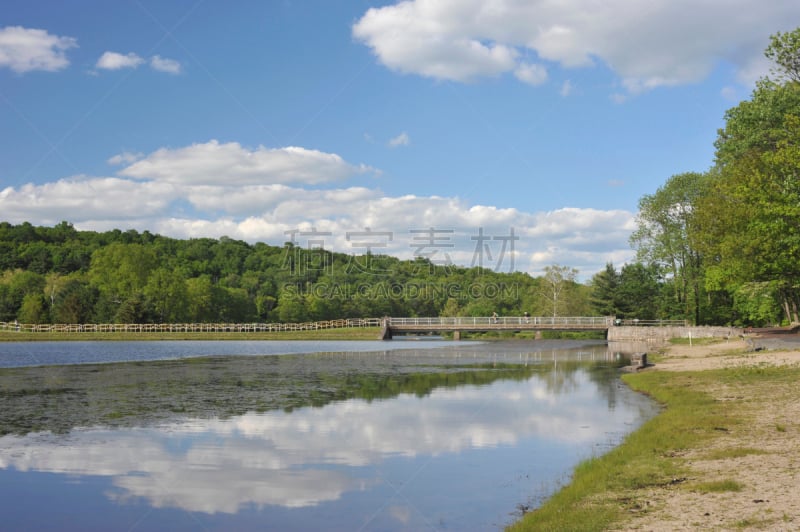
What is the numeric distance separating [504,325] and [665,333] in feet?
72.0

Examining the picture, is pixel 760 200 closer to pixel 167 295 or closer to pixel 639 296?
pixel 639 296

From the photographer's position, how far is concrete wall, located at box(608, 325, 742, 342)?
62.5m

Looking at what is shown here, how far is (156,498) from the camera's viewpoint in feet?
37.2

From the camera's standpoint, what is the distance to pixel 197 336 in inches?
3602

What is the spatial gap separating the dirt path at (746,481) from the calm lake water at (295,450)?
7.31 ft

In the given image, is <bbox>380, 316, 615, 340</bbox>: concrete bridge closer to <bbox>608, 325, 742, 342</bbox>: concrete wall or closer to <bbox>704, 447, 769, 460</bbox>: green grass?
<bbox>608, 325, 742, 342</bbox>: concrete wall

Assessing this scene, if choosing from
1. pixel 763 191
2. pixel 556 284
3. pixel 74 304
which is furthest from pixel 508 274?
pixel 763 191

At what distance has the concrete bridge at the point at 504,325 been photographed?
3250 inches

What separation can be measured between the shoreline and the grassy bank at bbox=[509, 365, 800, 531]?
0.02m

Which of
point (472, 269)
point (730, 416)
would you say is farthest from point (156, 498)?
point (472, 269)

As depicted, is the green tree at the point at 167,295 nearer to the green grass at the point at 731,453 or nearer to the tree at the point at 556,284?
the tree at the point at 556,284

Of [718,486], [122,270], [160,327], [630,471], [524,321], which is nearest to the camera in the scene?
[718,486]

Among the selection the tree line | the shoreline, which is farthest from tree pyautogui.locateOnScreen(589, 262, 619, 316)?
the shoreline

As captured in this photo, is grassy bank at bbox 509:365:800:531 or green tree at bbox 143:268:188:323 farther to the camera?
green tree at bbox 143:268:188:323
